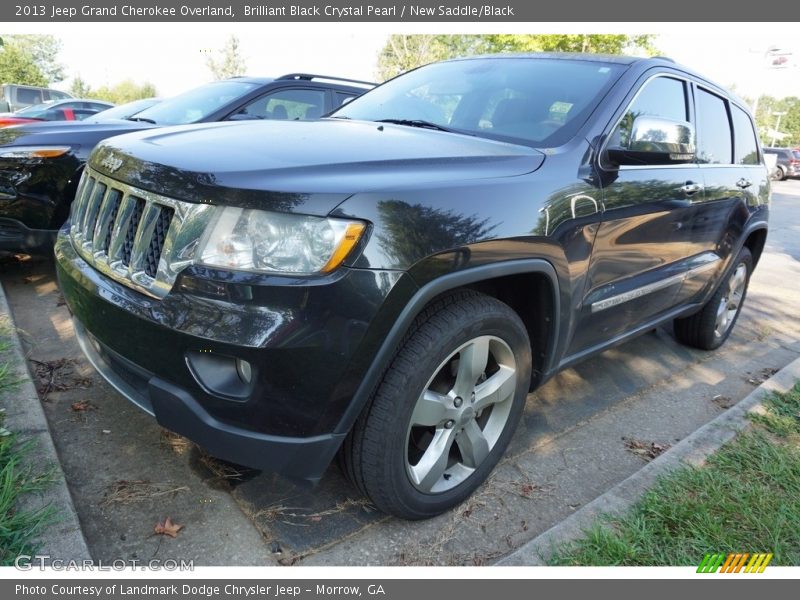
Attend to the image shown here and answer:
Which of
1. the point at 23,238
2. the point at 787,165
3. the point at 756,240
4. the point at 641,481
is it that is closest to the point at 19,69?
the point at 23,238

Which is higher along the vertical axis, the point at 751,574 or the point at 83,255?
the point at 83,255

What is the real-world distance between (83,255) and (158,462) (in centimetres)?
89

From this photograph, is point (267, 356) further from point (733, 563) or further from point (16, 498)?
point (733, 563)

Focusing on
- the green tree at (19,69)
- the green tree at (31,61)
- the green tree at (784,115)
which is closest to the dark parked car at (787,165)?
the green tree at (31,61)

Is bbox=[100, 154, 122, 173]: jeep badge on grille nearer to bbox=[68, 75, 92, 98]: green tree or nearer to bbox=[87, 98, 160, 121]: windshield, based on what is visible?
bbox=[87, 98, 160, 121]: windshield

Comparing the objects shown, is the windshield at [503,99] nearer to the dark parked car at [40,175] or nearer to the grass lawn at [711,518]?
the grass lawn at [711,518]

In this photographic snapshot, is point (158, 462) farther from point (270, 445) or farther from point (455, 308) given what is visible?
point (455, 308)

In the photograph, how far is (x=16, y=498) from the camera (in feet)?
6.35

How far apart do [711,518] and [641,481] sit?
0.28 m

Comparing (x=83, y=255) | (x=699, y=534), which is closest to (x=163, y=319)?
(x=83, y=255)

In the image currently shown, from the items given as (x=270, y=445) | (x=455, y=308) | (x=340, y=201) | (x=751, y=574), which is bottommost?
(x=751, y=574)

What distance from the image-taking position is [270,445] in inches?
67.9

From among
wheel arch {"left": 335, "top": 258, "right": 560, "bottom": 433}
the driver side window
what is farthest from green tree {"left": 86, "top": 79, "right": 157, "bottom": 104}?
wheel arch {"left": 335, "top": 258, "right": 560, "bottom": 433}

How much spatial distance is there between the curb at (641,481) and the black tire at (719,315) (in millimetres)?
865
